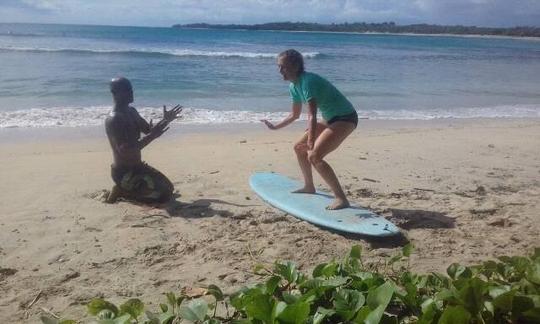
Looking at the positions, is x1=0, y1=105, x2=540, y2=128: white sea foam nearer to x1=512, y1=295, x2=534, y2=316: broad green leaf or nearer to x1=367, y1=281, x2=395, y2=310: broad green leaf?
x1=367, y1=281, x2=395, y2=310: broad green leaf

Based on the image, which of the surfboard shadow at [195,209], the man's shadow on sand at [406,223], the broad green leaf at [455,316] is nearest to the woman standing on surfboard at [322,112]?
the man's shadow on sand at [406,223]

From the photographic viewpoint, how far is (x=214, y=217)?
4289 millimetres

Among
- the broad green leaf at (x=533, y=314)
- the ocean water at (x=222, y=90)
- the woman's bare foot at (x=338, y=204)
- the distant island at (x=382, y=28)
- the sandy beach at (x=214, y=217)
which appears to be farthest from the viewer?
the distant island at (x=382, y=28)

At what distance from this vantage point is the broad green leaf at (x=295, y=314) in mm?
1916

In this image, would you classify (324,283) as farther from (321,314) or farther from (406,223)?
(406,223)

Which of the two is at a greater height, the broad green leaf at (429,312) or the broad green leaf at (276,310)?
the broad green leaf at (276,310)

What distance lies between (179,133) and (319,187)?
4.03m

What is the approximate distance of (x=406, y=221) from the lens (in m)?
4.23

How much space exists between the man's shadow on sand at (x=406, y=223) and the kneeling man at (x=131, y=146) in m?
1.66

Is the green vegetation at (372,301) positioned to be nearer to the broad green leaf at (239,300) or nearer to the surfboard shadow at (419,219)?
the broad green leaf at (239,300)

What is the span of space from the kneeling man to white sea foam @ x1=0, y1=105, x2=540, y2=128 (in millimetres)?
4849

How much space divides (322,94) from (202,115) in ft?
22.1

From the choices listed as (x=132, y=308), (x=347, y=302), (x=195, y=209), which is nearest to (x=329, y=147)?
(x=195, y=209)

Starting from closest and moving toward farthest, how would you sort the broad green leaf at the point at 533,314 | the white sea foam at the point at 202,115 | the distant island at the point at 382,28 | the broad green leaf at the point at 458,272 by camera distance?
the broad green leaf at the point at 533,314 < the broad green leaf at the point at 458,272 < the white sea foam at the point at 202,115 < the distant island at the point at 382,28
